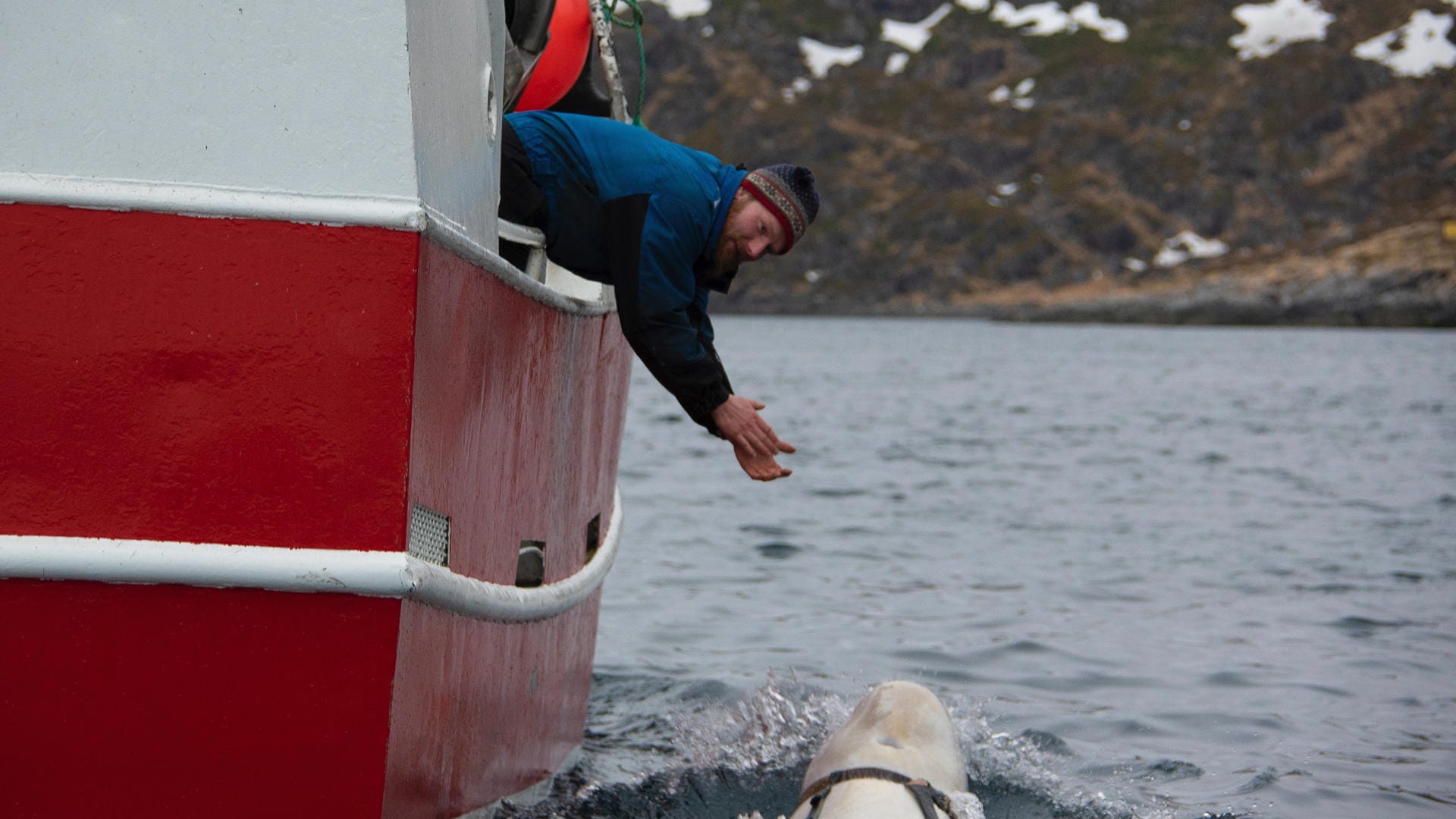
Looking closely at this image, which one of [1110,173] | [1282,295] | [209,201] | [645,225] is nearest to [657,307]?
[645,225]

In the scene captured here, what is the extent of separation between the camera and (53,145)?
9.04ft

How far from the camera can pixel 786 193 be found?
4066 millimetres

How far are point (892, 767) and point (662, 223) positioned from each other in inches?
68.2

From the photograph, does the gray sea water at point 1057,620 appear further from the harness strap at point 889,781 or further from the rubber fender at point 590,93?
the rubber fender at point 590,93

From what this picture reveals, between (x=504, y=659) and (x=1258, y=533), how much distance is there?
11.0 m

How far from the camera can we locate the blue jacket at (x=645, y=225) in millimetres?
3861

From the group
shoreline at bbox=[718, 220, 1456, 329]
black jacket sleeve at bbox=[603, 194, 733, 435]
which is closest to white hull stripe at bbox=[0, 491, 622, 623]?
black jacket sleeve at bbox=[603, 194, 733, 435]

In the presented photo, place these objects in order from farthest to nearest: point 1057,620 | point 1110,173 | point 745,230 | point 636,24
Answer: point 1110,173 < point 1057,620 < point 636,24 < point 745,230

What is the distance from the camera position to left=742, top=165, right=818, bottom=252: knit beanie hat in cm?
405

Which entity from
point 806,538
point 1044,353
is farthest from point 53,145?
point 1044,353

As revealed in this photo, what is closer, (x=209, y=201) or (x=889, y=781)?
(x=209, y=201)

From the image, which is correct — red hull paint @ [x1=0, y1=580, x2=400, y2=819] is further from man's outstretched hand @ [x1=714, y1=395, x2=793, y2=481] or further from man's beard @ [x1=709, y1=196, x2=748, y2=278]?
man's beard @ [x1=709, y1=196, x2=748, y2=278]

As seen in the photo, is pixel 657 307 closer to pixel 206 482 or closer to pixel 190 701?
pixel 206 482

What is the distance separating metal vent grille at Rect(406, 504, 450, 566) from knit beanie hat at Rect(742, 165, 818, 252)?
4.54 feet
